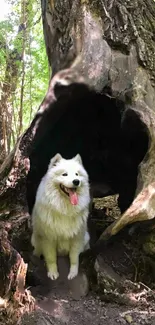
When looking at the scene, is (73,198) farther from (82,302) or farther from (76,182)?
(82,302)

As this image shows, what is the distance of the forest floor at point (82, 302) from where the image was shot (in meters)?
3.56

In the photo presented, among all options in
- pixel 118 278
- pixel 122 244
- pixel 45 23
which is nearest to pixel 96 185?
pixel 122 244

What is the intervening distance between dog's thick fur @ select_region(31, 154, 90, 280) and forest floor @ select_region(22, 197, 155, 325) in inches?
5.0

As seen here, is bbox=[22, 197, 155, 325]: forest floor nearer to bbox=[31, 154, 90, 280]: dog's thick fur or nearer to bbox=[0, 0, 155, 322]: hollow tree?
bbox=[31, 154, 90, 280]: dog's thick fur

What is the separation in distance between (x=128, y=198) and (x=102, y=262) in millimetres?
1551

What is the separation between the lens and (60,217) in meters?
4.29

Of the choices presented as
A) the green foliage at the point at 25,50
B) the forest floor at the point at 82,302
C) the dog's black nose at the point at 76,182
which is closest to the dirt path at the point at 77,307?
the forest floor at the point at 82,302

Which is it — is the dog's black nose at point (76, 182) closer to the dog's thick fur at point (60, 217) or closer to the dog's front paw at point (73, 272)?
the dog's thick fur at point (60, 217)

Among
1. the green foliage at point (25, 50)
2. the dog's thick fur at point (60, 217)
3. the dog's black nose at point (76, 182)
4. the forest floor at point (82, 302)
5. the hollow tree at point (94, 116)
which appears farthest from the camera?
the green foliage at point (25, 50)

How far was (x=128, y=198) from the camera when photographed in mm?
5641

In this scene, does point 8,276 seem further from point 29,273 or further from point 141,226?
point 141,226

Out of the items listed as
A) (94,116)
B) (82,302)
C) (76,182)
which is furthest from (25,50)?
(82,302)

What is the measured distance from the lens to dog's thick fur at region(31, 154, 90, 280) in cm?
426

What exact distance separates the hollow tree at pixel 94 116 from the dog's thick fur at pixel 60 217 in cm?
23
